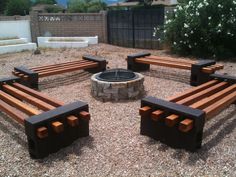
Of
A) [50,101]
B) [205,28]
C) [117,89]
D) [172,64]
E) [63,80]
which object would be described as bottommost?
[63,80]

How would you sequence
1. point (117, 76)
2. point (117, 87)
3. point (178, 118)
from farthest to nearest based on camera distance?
point (117, 76), point (117, 87), point (178, 118)

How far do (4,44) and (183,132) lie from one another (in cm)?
1034

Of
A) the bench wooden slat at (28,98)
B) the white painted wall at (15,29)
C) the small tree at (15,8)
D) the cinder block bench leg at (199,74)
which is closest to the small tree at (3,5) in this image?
the small tree at (15,8)

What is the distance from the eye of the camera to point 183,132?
329 centimetres

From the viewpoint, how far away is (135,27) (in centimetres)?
1188

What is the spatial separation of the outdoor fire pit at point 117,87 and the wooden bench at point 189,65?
4.25 ft

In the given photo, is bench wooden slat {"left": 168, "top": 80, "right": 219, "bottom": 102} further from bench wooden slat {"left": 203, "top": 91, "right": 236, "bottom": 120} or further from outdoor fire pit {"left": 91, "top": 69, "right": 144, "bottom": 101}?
outdoor fire pit {"left": 91, "top": 69, "right": 144, "bottom": 101}

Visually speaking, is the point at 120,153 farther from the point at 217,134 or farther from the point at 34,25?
the point at 34,25

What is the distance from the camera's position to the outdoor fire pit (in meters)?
5.04

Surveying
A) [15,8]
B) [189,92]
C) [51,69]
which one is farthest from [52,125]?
[15,8]

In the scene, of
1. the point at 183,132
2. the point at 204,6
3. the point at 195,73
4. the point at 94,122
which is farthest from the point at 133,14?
the point at 183,132

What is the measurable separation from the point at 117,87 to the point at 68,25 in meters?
9.40

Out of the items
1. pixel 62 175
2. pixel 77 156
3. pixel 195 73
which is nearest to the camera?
pixel 62 175

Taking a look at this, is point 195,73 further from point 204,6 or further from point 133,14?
point 133,14
